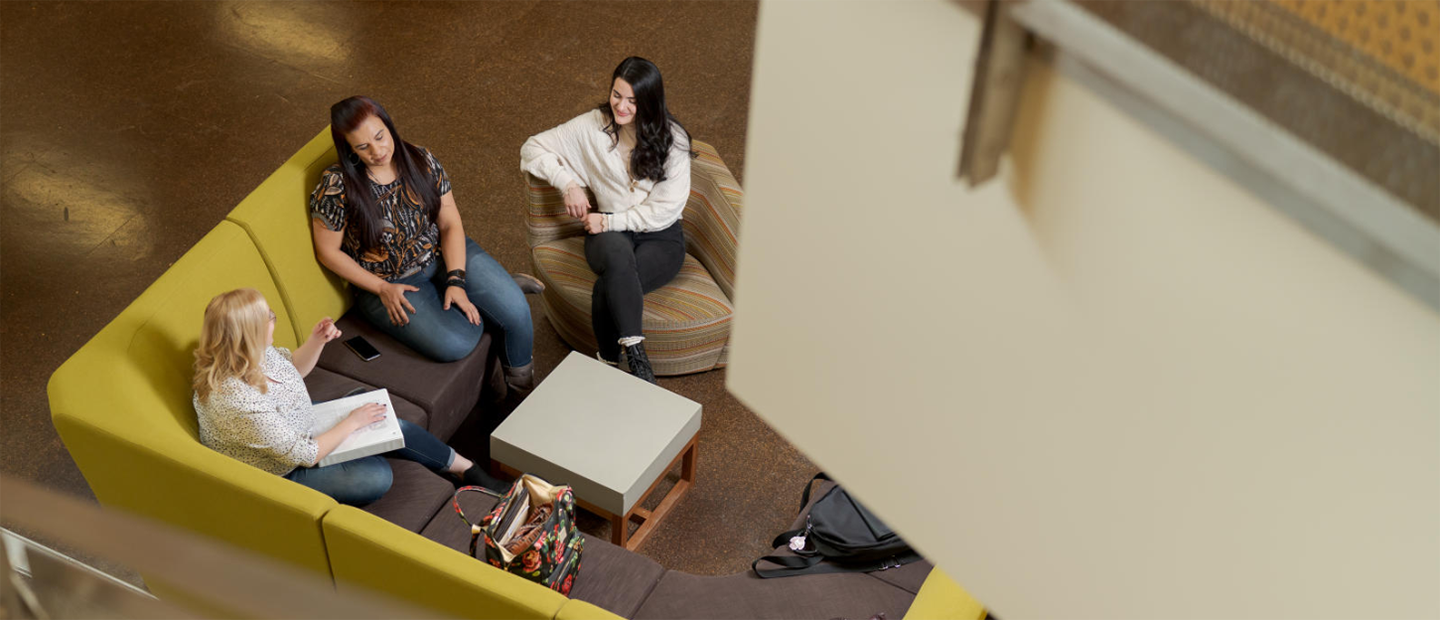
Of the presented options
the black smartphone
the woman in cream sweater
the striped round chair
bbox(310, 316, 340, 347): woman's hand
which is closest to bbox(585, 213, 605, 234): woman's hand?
the woman in cream sweater

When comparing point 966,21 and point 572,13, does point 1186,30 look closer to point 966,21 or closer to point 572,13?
point 966,21

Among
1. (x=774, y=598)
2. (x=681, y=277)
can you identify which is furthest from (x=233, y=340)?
(x=681, y=277)

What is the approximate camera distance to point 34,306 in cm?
512

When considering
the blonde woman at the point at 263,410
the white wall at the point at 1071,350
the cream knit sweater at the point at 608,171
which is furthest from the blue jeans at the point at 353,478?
the white wall at the point at 1071,350

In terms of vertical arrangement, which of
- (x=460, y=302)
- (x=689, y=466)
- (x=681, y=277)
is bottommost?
(x=689, y=466)

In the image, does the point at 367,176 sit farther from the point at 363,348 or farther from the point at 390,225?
the point at 363,348

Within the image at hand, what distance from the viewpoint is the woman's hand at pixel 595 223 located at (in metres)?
4.64

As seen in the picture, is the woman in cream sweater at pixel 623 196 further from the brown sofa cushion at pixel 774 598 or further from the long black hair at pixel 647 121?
the brown sofa cushion at pixel 774 598

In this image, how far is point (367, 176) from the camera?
417cm

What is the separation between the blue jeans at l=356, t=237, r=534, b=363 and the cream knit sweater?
1.49 feet

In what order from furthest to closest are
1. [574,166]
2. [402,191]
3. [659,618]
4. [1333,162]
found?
1. [574,166]
2. [402,191]
3. [659,618]
4. [1333,162]

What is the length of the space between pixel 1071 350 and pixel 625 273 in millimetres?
3724

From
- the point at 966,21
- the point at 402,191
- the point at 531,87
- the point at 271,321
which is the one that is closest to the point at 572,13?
the point at 531,87

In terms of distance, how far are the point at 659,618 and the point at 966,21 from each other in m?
2.99
